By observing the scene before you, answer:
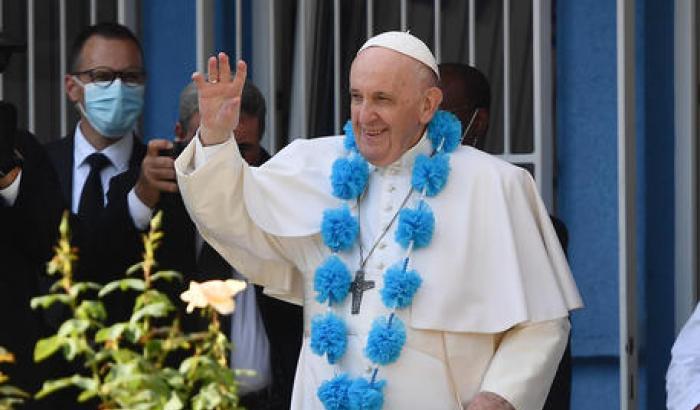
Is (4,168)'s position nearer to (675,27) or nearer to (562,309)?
(562,309)

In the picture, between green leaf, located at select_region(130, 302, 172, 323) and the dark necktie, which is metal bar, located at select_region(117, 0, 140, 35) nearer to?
the dark necktie

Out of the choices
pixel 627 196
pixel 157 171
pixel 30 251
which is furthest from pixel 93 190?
pixel 627 196

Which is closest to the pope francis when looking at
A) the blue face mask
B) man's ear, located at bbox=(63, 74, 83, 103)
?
the blue face mask

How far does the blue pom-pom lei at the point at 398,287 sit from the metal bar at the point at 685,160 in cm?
233

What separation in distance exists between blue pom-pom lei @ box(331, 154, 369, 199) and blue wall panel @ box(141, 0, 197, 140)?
2585mm

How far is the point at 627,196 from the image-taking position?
23.0 feet

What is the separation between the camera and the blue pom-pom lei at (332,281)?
5504 millimetres

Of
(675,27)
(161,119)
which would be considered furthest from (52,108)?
(675,27)

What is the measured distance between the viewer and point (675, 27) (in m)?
7.78

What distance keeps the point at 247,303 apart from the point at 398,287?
3.22ft

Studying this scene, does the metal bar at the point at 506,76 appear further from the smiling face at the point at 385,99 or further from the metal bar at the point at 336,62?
the smiling face at the point at 385,99

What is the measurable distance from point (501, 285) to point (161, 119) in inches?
114

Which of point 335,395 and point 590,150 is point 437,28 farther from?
point 335,395

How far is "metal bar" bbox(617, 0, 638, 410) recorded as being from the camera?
696cm
